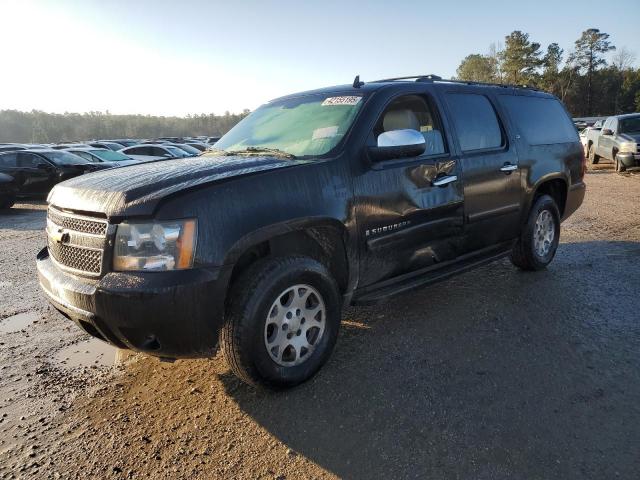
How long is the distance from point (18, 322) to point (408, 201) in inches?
139

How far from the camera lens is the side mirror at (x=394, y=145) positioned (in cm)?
331

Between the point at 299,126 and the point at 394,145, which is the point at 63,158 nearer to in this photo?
the point at 299,126

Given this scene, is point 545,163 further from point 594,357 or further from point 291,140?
point 291,140

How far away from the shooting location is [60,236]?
287 cm

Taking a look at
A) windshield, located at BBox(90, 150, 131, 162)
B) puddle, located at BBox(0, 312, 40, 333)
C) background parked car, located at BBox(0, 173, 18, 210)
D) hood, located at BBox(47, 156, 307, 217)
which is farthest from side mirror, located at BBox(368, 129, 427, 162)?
windshield, located at BBox(90, 150, 131, 162)

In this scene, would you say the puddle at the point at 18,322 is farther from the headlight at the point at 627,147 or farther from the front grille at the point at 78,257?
the headlight at the point at 627,147

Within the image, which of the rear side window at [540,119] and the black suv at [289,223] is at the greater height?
the rear side window at [540,119]

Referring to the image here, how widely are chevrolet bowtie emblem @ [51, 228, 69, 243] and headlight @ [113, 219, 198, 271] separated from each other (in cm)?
54

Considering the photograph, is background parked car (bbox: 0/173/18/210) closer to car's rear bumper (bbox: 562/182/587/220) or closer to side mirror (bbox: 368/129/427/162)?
side mirror (bbox: 368/129/427/162)

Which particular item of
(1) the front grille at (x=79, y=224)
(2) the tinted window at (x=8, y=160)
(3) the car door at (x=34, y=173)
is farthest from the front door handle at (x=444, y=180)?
(2) the tinted window at (x=8, y=160)

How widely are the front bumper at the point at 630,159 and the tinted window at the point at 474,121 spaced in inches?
471

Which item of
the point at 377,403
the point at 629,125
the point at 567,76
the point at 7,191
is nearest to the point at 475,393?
the point at 377,403

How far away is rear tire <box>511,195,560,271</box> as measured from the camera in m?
5.04

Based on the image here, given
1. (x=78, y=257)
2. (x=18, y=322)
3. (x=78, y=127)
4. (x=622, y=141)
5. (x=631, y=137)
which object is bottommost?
(x=18, y=322)
